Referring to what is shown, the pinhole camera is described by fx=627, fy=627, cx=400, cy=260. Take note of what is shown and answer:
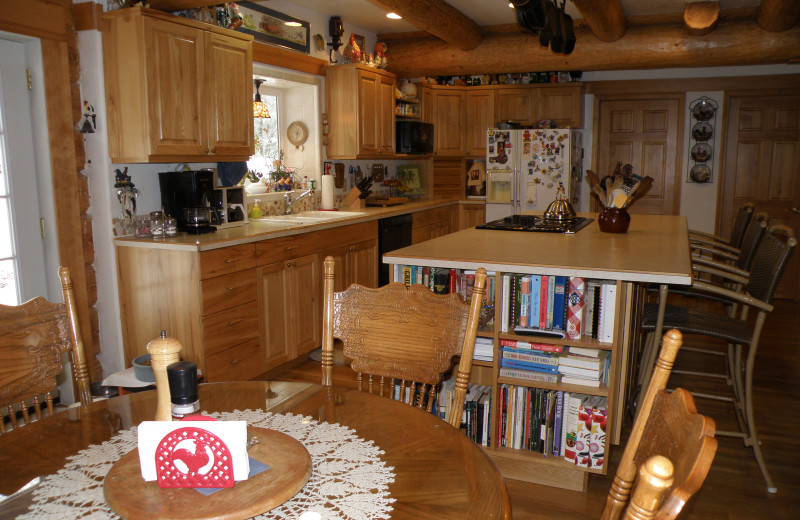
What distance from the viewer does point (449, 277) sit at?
2768 millimetres

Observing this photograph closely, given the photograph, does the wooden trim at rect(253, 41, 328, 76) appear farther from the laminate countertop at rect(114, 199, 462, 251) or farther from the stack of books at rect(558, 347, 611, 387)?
the stack of books at rect(558, 347, 611, 387)

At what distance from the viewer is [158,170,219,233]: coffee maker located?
369cm

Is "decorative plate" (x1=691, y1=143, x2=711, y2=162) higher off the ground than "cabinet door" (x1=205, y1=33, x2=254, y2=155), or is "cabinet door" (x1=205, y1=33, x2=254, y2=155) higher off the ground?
"cabinet door" (x1=205, y1=33, x2=254, y2=155)

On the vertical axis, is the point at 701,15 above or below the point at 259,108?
above

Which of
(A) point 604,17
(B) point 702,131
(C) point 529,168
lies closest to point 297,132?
(C) point 529,168

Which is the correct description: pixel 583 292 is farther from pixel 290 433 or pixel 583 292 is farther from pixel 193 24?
pixel 193 24

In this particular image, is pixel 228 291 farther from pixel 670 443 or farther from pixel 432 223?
pixel 432 223

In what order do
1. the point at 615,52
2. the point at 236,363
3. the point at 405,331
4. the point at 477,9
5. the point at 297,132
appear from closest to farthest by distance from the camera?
1. the point at 405,331
2. the point at 236,363
3. the point at 477,9
4. the point at 297,132
5. the point at 615,52

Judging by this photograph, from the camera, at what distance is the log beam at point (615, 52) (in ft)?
16.8

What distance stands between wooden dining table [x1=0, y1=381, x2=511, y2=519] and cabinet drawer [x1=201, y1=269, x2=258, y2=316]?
5.69 feet

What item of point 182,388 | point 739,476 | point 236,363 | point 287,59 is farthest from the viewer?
→ point 287,59

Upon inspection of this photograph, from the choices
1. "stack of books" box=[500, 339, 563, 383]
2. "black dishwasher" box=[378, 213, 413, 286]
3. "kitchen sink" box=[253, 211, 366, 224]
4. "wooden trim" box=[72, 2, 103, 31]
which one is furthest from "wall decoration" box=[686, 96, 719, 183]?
"wooden trim" box=[72, 2, 103, 31]

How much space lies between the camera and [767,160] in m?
6.10

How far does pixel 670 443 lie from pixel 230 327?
9.58 feet
